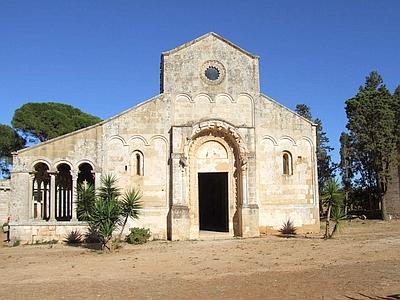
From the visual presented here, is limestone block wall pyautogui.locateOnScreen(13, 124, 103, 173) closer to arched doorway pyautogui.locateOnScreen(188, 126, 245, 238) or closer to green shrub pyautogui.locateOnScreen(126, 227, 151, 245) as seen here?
green shrub pyautogui.locateOnScreen(126, 227, 151, 245)

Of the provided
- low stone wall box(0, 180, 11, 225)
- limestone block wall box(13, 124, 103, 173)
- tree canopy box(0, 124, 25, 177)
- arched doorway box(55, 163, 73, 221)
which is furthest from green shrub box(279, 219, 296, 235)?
tree canopy box(0, 124, 25, 177)

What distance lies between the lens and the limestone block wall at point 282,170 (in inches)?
1067

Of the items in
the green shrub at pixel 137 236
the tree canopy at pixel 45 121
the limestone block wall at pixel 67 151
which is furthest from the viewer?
the tree canopy at pixel 45 121

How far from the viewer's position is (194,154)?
2703 centimetres

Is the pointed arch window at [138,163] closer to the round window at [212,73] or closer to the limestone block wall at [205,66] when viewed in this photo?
the limestone block wall at [205,66]

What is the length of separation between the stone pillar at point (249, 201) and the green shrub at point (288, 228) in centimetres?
181

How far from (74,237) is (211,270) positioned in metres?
12.2

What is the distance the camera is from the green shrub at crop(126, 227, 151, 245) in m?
24.4

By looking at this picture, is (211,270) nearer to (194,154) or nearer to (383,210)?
(194,154)

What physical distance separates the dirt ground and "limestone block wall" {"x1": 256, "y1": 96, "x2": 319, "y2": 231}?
147 inches

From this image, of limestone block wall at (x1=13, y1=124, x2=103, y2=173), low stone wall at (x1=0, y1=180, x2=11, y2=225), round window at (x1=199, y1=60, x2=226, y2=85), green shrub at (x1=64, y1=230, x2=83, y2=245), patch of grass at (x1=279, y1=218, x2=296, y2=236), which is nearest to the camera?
green shrub at (x1=64, y1=230, x2=83, y2=245)

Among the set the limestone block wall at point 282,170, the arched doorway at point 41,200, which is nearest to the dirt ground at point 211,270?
the limestone block wall at point 282,170

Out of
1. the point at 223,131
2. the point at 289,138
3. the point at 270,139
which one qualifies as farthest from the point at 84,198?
the point at 289,138

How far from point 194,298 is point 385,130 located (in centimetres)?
3522
